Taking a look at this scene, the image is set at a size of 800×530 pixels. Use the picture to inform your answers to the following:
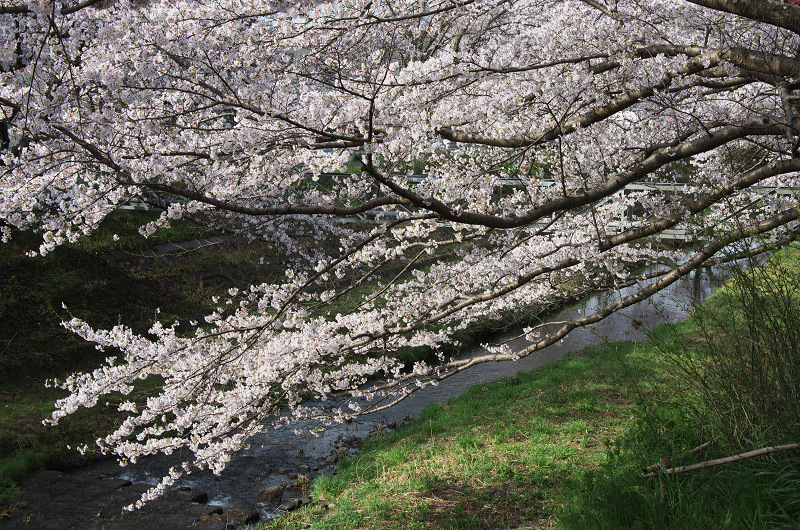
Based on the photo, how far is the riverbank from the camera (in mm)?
2617

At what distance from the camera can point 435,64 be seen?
4.71m

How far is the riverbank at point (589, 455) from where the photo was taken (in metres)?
2.62

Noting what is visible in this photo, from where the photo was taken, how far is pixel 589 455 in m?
4.77

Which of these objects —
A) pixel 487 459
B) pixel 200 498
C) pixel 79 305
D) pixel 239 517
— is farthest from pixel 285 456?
pixel 79 305

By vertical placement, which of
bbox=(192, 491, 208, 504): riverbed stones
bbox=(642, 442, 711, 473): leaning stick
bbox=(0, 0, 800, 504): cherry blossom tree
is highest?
bbox=(0, 0, 800, 504): cherry blossom tree

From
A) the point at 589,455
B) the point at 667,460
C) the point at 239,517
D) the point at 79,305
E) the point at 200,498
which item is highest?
the point at 79,305

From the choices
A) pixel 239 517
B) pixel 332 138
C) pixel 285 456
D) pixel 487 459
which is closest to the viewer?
pixel 332 138

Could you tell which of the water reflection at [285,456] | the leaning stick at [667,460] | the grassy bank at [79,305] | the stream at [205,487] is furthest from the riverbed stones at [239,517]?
the leaning stick at [667,460]

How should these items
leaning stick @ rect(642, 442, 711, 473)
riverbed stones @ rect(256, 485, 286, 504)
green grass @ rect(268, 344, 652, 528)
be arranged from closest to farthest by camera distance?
leaning stick @ rect(642, 442, 711, 473) < green grass @ rect(268, 344, 652, 528) < riverbed stones @ rect(256, 485, 286, 504)

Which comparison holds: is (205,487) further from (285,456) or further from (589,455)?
(589,455)

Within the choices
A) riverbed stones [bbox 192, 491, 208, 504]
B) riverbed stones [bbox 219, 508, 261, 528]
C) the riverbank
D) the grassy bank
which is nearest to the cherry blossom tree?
the riverbank

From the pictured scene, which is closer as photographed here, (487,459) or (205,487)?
(487,459)

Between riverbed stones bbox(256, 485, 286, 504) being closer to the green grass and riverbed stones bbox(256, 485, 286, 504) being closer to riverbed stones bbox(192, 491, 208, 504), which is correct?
the green grass

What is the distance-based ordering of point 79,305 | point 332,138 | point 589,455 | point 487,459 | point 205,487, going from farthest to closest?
point 79,305, point 205,487, point 487,459, point 589,455, point 332,138
